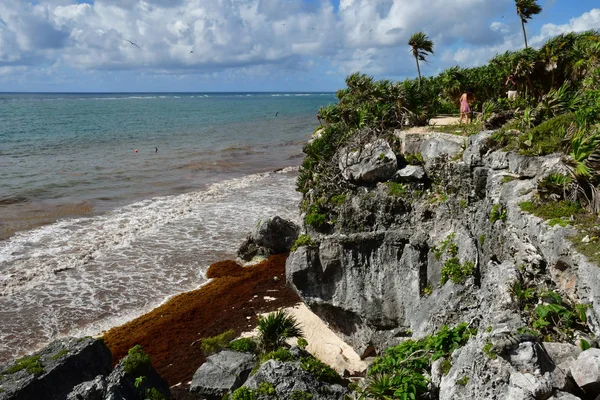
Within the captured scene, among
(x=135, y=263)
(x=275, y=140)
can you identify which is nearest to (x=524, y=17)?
(x=135, y=263)

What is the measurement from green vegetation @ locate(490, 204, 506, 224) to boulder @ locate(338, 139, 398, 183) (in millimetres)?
4699

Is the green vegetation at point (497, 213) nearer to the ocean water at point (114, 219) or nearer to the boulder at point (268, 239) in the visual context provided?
the boulder at point (268, 239)

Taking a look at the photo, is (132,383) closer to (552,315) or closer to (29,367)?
(29,367)

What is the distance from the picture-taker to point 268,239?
69.6 feet

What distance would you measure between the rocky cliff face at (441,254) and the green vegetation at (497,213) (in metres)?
0.03

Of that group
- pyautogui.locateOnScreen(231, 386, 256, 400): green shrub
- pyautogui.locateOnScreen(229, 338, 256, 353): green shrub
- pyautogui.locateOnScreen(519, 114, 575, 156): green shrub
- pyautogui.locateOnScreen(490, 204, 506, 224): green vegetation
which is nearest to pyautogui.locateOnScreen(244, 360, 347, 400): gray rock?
pyautogui.locateOnScreen(231, 386, 256, 400): green shrub

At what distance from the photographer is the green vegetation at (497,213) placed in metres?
9.55

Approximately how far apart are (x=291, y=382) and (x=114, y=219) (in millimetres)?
21134

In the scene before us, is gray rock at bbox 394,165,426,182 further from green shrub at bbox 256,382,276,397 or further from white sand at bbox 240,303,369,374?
green shrub at bbox 256,382,276,397

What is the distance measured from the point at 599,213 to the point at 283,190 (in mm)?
26538

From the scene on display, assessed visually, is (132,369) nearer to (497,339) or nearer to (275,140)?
(497,339)

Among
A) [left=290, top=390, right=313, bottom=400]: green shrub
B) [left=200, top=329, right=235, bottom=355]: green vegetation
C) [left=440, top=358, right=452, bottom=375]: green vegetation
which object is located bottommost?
[left=200, top=329, right=235, bottom=355]: green vegetation

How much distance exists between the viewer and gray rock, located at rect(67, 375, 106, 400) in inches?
383

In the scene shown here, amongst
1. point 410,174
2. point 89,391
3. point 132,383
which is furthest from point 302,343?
point 410,174
